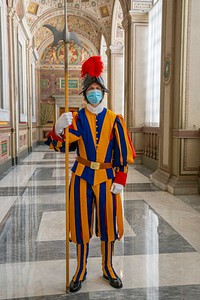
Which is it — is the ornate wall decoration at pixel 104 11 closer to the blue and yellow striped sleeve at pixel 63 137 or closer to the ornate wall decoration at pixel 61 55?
the ornate wall decoration at pixel 61 55

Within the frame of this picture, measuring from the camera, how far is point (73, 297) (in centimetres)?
222

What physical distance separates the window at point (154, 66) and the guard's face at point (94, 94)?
5.82 m

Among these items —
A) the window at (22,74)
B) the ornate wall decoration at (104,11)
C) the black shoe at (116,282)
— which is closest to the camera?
the black shoe at (116,282)

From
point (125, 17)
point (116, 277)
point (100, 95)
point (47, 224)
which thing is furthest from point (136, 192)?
point (125, 17)

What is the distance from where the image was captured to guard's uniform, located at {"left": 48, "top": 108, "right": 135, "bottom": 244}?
7.33ft

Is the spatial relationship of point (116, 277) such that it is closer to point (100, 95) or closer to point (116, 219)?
point (116, 219)

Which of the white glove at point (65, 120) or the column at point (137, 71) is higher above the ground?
the column at point (137, 71)

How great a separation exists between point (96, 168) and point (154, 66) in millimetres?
6747

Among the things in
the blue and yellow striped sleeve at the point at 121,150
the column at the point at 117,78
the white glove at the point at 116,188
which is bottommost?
the white glove at the point at 116,188

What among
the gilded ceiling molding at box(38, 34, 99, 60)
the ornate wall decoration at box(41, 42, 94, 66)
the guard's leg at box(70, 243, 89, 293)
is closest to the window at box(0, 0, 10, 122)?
the guard's leg at box(70, 243, 89, 293)

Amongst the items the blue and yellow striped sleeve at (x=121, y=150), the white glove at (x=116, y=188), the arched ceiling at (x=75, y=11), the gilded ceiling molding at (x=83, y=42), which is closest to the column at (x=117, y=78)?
the arched ceiling at (x=75, y=11)

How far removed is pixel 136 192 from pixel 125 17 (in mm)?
6311

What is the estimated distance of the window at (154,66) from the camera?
7.91 meters

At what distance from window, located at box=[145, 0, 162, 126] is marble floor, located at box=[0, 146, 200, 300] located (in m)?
3.44
